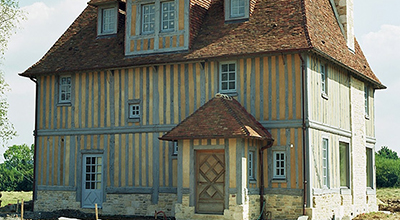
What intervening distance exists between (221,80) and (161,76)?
95.4 inches

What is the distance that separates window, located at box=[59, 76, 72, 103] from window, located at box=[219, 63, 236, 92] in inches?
258

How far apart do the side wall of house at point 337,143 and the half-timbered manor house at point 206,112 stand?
69 millimetres

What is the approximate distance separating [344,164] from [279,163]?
4.48 metres

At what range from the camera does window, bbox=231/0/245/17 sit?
22688 millimetres

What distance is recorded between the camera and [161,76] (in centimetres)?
2286

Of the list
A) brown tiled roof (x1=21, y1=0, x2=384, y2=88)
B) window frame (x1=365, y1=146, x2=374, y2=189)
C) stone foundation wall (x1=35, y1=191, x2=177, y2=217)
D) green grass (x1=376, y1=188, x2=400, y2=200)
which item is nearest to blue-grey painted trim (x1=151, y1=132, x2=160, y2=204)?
stone foundation wall (x1=35, y1=191, x2=177, y2=217)

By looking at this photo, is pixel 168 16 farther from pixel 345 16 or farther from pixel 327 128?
pixel 345 16

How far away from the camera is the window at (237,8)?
74.4 feet

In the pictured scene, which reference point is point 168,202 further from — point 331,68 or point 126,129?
point 331,68

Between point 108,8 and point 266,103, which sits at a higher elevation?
point 108,8

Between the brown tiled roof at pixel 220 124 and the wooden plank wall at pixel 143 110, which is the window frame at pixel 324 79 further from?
the brown tiled roof at pixel 220 124

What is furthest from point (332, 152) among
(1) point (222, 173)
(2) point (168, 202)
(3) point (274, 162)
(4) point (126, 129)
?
(4) point (126, 129)

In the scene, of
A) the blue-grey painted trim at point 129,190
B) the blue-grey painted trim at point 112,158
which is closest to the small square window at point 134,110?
the blue-grey painted trim at point 112,158

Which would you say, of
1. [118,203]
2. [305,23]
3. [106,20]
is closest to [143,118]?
[118,203]
